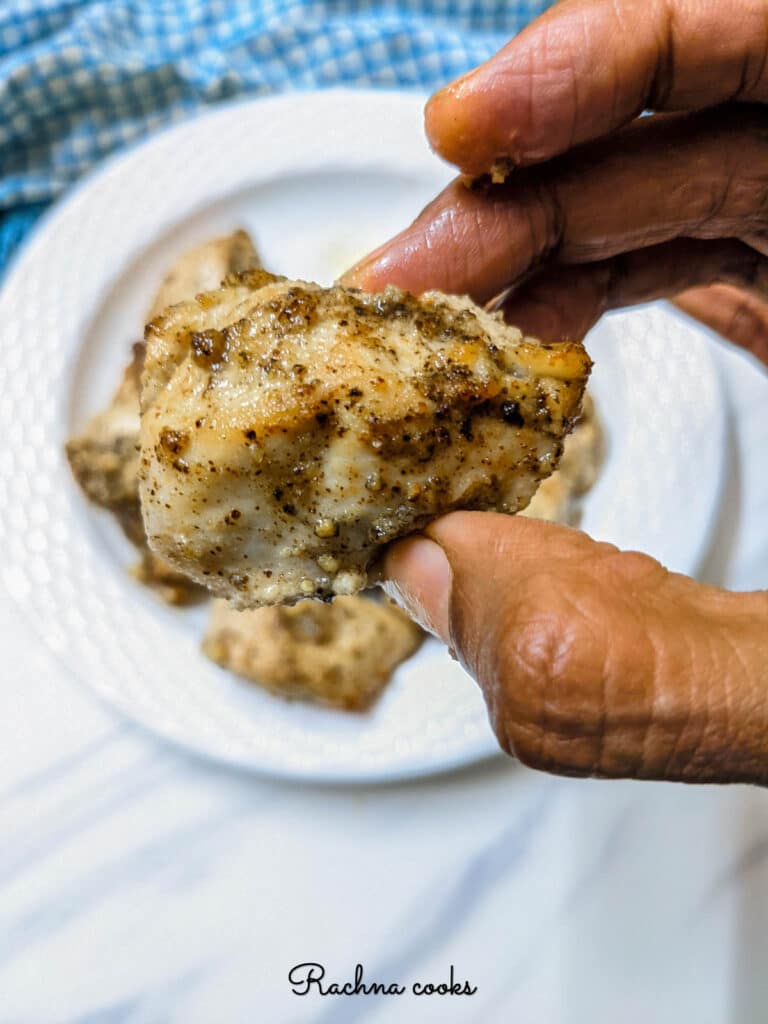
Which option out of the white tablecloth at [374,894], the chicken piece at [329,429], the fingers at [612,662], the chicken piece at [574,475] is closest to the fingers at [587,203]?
the chicken piece at [329,429]

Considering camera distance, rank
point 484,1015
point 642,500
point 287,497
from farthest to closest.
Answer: point 642,500
point 484,1015
point 287,497

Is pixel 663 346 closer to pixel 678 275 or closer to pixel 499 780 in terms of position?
pixel 678 275

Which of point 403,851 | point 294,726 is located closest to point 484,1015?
point 403,851

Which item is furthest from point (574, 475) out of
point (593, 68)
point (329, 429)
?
point (329, 429)

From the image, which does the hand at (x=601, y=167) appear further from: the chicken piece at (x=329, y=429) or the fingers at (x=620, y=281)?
the chicken piece at (x=329, y=429)

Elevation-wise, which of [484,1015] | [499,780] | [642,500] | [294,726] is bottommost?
[484,1015]

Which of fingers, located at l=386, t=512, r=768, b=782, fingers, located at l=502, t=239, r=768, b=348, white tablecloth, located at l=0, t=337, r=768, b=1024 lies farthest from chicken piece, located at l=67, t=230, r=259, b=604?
fingers, located at l=386, t=512, r=768, b=782
